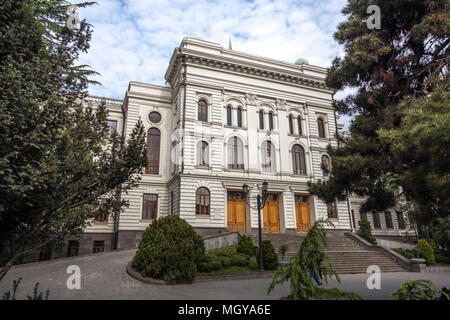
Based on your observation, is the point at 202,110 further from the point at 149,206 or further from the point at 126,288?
the point at 126,288

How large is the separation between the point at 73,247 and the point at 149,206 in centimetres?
650

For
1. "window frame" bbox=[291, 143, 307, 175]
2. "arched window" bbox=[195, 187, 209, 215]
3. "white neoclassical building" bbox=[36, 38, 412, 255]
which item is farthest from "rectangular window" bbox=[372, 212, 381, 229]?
"arched window" bbox=[195, 187, 209, 215]

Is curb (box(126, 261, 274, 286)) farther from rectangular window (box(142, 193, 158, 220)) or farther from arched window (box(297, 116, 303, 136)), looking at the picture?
arched window (box(297, 116, 303, 136))

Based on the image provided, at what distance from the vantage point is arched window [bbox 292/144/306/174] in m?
26.0

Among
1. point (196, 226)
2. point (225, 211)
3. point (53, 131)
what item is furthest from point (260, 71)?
point (53, 131)

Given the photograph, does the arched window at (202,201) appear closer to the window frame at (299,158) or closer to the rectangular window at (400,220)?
the window frame at (299,158)

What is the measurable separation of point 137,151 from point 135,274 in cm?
721

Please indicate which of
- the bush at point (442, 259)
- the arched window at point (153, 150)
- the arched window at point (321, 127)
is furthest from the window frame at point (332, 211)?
the arched window at point (153, 150)

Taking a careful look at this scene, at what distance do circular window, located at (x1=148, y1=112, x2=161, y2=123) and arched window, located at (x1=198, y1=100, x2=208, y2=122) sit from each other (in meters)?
4.68

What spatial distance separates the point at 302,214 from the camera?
2523 cm

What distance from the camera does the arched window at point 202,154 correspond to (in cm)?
2319

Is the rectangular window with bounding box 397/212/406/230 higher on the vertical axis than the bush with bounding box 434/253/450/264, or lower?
higher

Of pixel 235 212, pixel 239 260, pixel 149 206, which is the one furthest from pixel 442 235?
pixel 149 206

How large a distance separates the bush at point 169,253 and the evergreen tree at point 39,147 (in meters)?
5.12
